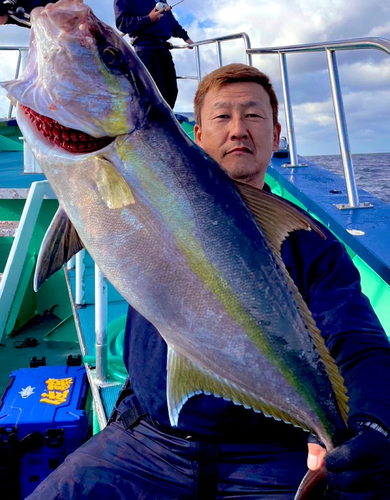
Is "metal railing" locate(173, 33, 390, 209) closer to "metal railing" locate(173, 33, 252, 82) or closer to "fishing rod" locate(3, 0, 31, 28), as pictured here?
"metal railing" locate(173, 33, 252, 82)

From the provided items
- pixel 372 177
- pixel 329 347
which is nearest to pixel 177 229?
pixel 329 347

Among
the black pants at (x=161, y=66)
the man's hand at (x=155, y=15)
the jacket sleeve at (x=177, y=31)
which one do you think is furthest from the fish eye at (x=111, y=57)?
the jacket sleeve at (x=177, y=31)

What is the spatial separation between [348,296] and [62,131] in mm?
1102

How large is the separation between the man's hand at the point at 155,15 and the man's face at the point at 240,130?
448 cm

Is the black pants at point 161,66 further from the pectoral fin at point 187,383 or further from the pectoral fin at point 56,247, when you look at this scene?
the pectoral fin at point 187,383

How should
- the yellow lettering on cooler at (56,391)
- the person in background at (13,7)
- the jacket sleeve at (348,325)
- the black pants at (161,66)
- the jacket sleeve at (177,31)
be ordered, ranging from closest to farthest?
1. the jacket sleeve at (348,325)
2. the person in background at (13,7)
3. the yellow lettering on cooler at (56,391)
4. the black pants at (161,66)
5. the jacket sleeve at (177,31)

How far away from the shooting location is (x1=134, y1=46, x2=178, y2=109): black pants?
6625mm

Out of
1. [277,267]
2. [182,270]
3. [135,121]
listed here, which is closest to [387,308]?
[277,267]

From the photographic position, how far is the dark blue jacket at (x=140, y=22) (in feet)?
19.5

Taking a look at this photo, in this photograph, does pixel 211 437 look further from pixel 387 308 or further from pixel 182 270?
pixel 387 308

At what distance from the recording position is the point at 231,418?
1.74 meters

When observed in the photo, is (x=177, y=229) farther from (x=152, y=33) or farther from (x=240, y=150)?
(x=152, y=33)

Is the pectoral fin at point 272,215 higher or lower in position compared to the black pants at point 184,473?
higher

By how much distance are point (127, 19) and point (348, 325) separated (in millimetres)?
5549
